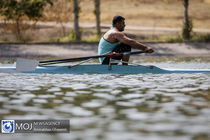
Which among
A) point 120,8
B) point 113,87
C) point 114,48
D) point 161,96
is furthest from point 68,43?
point 120,8

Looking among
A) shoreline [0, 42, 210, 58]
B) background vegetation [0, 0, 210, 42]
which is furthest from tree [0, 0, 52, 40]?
background vegetation [0, 0, 210, 42]

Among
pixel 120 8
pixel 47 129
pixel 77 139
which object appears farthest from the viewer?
pixel 120 8

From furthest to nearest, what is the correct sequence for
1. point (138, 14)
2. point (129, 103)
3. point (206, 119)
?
point (138, 14)
point (129, 103)
point (206, 119)

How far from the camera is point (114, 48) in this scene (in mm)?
12234

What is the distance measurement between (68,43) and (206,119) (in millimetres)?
17970

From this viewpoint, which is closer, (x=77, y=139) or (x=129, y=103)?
(x=77, y=139)

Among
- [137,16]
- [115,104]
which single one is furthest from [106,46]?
[137,16]

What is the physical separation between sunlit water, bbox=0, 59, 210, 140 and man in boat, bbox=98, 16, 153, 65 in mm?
783

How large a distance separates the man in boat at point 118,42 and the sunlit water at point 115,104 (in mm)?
783

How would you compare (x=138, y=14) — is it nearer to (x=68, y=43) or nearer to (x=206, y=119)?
(x=68, y=43)

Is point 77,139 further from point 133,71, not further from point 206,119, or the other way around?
point 133,71

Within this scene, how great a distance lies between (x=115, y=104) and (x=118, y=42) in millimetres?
5029

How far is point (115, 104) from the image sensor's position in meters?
7.47

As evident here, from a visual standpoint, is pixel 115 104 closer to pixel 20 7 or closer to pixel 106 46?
pixel 106 46
